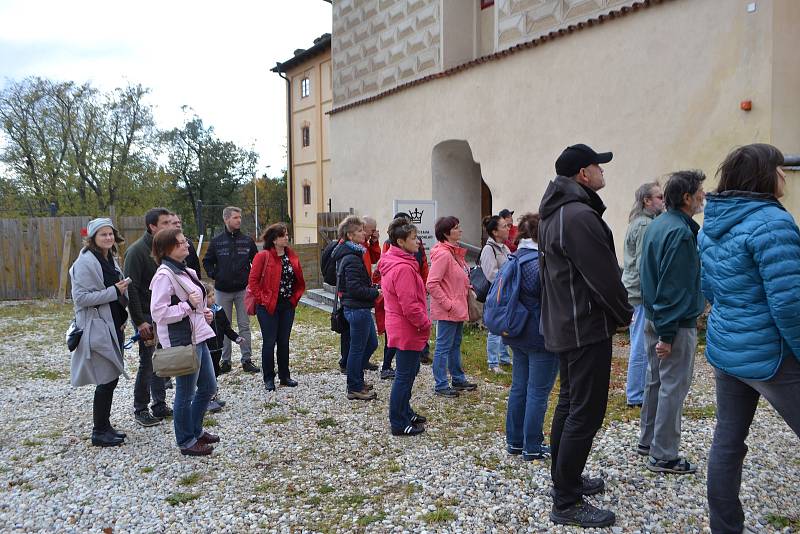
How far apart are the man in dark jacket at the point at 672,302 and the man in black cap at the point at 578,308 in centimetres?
66

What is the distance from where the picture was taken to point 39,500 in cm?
393

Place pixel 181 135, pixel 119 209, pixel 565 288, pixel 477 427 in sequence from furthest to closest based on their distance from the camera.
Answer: pixel 181 135, pixel 119 209, pixel 477 427, pixel 565 288

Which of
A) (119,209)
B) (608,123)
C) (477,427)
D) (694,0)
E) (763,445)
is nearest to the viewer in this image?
(763,445)

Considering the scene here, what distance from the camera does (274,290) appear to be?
6199 mm

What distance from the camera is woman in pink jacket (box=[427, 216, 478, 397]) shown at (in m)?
5.73

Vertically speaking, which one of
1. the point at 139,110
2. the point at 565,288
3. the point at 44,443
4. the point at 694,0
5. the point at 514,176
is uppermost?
the point at 139,110

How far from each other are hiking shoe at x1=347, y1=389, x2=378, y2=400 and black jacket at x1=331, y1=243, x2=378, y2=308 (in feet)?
2.92

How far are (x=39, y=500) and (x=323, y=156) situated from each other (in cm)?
2322

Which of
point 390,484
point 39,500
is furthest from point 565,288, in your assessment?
point 39,500

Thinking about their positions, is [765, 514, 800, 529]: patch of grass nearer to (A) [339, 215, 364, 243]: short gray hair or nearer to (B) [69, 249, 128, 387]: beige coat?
(A) [339, 215, 364, 243]: short gray hair

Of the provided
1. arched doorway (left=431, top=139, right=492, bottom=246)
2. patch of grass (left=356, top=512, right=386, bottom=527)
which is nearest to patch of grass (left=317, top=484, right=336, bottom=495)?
patch of grass (left=356, top=512, right=386, bottom=527)

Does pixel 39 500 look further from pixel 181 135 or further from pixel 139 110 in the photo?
pixel 181 135

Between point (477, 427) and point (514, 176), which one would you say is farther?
point (514, 176)

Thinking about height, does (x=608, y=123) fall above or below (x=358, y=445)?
above
